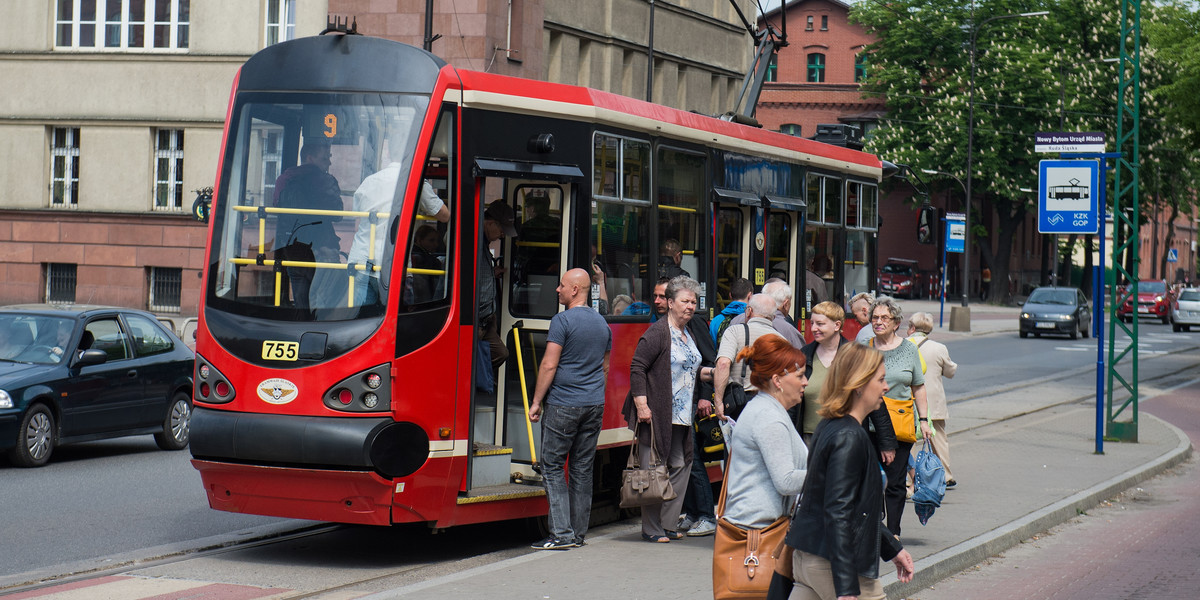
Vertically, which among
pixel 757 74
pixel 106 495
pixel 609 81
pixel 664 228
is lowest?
pixel 106 495

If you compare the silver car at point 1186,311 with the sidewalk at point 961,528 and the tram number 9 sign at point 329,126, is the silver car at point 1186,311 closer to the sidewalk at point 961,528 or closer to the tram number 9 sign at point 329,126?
the sidewalk at point 961,528

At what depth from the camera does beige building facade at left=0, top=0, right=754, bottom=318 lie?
3469 centimetres

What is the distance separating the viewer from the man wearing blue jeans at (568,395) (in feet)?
28.7

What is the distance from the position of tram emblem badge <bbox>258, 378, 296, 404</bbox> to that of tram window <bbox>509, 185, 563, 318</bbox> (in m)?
1.89

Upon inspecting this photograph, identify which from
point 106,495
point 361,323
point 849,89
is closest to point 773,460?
point 361,323

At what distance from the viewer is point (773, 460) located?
5410mm

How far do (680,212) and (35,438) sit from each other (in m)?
6.51

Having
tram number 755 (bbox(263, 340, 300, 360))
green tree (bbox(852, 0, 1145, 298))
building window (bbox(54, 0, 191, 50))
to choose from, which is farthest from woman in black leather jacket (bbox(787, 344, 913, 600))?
green tree (bbox(852, 0, 1145, 298))

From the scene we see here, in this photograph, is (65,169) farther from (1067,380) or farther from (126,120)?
(1067,380)

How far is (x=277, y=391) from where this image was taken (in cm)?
816

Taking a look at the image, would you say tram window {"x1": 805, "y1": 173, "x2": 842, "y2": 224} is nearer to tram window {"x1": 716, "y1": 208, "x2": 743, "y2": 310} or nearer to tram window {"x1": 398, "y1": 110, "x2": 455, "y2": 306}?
tram window {"x1": 716, "y1": 208, "x2": 743, "y2": 310}

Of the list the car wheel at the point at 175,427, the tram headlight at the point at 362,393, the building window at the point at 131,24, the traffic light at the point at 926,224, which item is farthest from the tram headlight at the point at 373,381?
the building window at the point at 131,24

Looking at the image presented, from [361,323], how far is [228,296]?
36.5 inches

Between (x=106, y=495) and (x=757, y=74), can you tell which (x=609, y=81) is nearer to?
(x=757, y=74)
